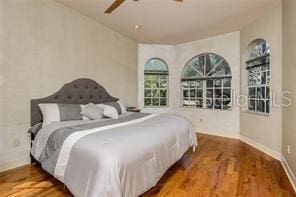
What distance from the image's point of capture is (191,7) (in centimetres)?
342

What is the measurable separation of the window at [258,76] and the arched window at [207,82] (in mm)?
655

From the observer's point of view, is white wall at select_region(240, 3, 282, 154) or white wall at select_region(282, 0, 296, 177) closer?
white wall at select_region(282, 0, 296, 177)

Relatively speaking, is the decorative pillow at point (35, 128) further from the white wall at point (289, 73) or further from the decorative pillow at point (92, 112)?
the white wall at point (289, 73)

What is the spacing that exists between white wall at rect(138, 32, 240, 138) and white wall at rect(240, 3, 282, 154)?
0.57 metres

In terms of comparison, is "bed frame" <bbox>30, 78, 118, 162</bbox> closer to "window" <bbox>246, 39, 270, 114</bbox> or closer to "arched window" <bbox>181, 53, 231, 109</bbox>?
"arched window" <bbox>181, 53, 231, 109</bbox>

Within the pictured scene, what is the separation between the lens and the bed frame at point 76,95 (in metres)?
3.01

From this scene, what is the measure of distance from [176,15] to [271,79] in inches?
86.2

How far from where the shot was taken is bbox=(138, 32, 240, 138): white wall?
4863mm

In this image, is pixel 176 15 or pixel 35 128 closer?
pixel 35 128

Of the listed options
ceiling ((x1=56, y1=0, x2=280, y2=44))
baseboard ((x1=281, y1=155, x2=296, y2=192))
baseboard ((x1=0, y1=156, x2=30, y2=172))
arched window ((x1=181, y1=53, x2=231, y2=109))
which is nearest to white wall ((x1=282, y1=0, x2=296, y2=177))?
baseboard ((x1=281, y1=155, x2=296, y2=192))

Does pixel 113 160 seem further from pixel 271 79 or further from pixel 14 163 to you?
pixel 271 79

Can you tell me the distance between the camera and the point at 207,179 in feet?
8.23

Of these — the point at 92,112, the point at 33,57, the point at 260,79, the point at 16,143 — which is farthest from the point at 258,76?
the point at 16,143

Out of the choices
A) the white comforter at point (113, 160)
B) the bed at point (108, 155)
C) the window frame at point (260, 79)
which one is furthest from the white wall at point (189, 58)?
the white comforter at point (113, 160)
